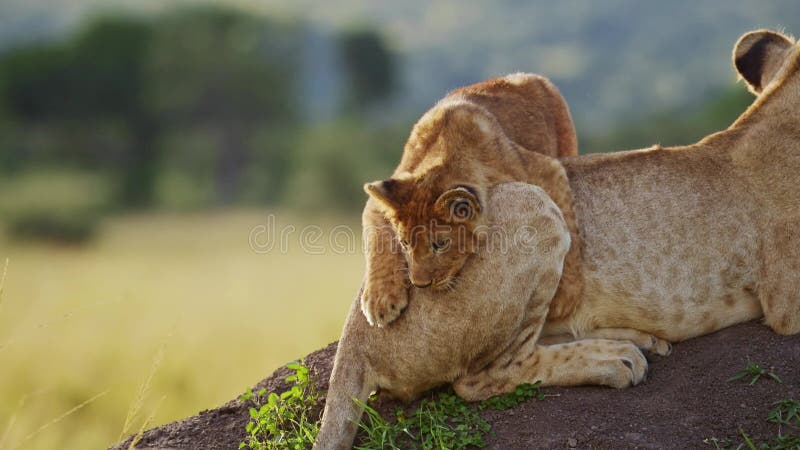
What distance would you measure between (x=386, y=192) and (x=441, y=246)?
435 mm

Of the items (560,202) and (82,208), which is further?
(82,208)

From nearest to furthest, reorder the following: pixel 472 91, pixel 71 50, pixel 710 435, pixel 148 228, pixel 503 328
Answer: pixel 710 435
pixel 503 328
pixel 472 91
pixel 148 228
pixel 71 50

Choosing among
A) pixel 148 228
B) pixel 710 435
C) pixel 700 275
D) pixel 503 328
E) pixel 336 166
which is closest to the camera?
pixel 710 435

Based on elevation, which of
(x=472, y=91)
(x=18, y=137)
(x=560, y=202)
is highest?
(x=472, y=91)

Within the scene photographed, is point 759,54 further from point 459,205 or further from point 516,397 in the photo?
point 516,397

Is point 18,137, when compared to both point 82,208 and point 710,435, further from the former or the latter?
point 710,435

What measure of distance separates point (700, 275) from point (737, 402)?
34.8 inches

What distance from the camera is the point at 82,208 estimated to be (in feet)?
113

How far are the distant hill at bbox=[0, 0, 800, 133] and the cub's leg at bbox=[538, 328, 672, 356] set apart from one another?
62940 millimetres

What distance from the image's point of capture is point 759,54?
6.89 metres

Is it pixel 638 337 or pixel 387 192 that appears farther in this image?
pixel 638 337

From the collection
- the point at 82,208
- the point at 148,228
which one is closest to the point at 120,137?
the point at 82,208

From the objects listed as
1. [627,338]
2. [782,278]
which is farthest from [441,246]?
[782,278]

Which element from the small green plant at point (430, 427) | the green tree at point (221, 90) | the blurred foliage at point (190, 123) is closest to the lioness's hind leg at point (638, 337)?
the small green plant at point (430, 427)
